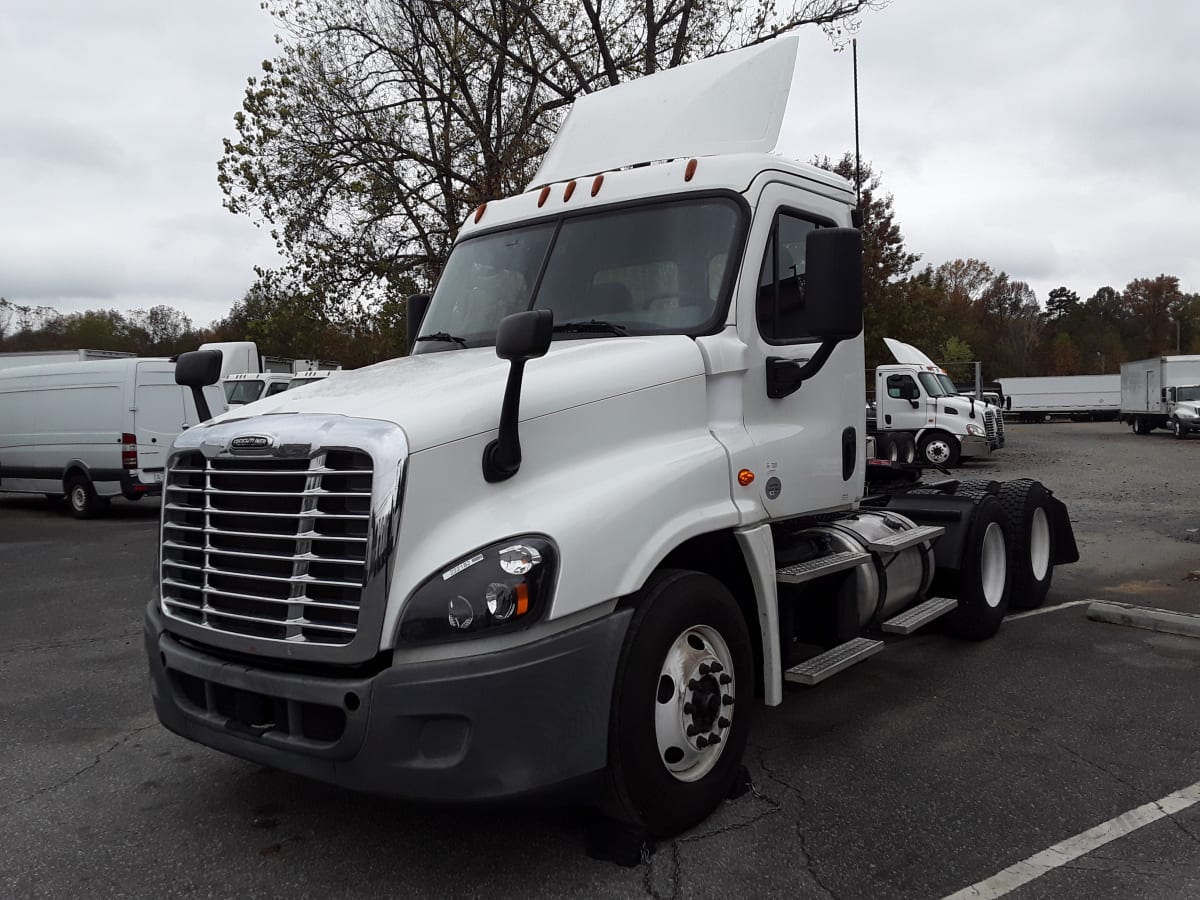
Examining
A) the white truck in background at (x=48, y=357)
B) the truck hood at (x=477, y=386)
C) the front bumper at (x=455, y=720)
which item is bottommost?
the front bumper at (x=455, y=720)

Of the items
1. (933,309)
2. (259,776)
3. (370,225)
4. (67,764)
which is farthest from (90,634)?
(933,309)

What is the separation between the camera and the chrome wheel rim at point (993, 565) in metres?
6.46

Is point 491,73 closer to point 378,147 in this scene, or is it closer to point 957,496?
point 378,147

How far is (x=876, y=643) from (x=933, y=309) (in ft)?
155

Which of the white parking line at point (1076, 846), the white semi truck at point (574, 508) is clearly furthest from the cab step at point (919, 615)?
the white parking line at point (1076, 846)

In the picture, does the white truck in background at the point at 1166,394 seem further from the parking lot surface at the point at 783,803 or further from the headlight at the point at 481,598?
the headlight at the point at 481,598

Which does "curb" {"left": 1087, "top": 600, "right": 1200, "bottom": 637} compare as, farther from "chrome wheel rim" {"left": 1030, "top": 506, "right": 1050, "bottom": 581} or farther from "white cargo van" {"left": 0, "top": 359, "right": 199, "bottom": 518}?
"white cargo van" {"left": 0, "top": 359, "right": 199, "bottom": 518}

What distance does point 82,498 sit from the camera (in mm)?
15344

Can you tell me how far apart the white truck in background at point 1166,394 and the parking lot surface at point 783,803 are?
3043cm

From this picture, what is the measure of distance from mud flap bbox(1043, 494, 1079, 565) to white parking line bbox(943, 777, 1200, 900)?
3694 millimetres

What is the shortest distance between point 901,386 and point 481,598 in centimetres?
2172

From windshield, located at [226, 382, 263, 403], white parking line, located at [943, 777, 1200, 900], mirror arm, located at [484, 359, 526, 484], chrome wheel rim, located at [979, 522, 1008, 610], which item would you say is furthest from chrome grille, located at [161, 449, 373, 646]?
windshield, located at [226, 382, 263, 403]

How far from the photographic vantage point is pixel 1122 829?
3.71 meters

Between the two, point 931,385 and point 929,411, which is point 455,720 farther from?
point 931,385
